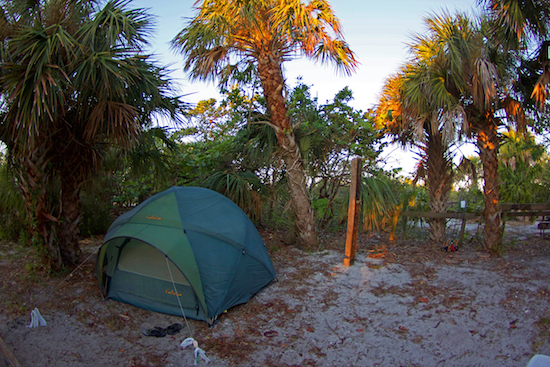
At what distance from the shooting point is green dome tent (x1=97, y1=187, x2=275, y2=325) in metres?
5.00

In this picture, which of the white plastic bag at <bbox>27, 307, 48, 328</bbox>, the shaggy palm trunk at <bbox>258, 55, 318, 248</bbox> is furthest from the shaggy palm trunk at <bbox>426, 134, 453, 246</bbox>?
the white plastic bag at <bbox>27, 307, 48, 328</bbox>

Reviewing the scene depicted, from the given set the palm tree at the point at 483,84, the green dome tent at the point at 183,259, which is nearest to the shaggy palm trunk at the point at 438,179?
the palm tree at the point at 483,84

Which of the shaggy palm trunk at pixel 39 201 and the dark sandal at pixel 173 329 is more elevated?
the shaggy palm trunk at pixel 39 201

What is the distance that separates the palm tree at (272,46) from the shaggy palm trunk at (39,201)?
3.54 metres

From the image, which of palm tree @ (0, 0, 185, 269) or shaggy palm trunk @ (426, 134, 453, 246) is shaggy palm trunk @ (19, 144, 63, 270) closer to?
palm tree @ (0, 0, 185, 269)

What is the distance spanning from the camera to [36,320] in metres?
4.52

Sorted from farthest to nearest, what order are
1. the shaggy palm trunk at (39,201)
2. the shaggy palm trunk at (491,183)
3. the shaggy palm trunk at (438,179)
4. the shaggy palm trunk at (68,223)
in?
the shaggy palm trunk at (438,179) → the shaggy palm trunk at (491,183) → the shaggy palm trunk at (68,223) → the shaggy palm trunk at (39,201)

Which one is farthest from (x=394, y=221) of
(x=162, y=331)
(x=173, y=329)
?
(x=162, y=331)

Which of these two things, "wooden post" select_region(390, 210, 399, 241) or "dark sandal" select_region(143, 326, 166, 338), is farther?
"wooden post" select_region(390, 210, 399, 241)

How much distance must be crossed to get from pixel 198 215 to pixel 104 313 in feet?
6.30

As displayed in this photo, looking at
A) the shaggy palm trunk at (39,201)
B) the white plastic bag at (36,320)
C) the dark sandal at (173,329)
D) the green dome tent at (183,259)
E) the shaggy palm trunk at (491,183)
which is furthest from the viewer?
the shaggy palm trunk at (491,183)

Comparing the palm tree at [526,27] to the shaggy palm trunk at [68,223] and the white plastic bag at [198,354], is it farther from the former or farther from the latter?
the shaggy palm trunk at [68,223]

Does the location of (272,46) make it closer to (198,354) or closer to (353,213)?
(353,213)

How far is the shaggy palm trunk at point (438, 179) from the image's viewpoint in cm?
827
